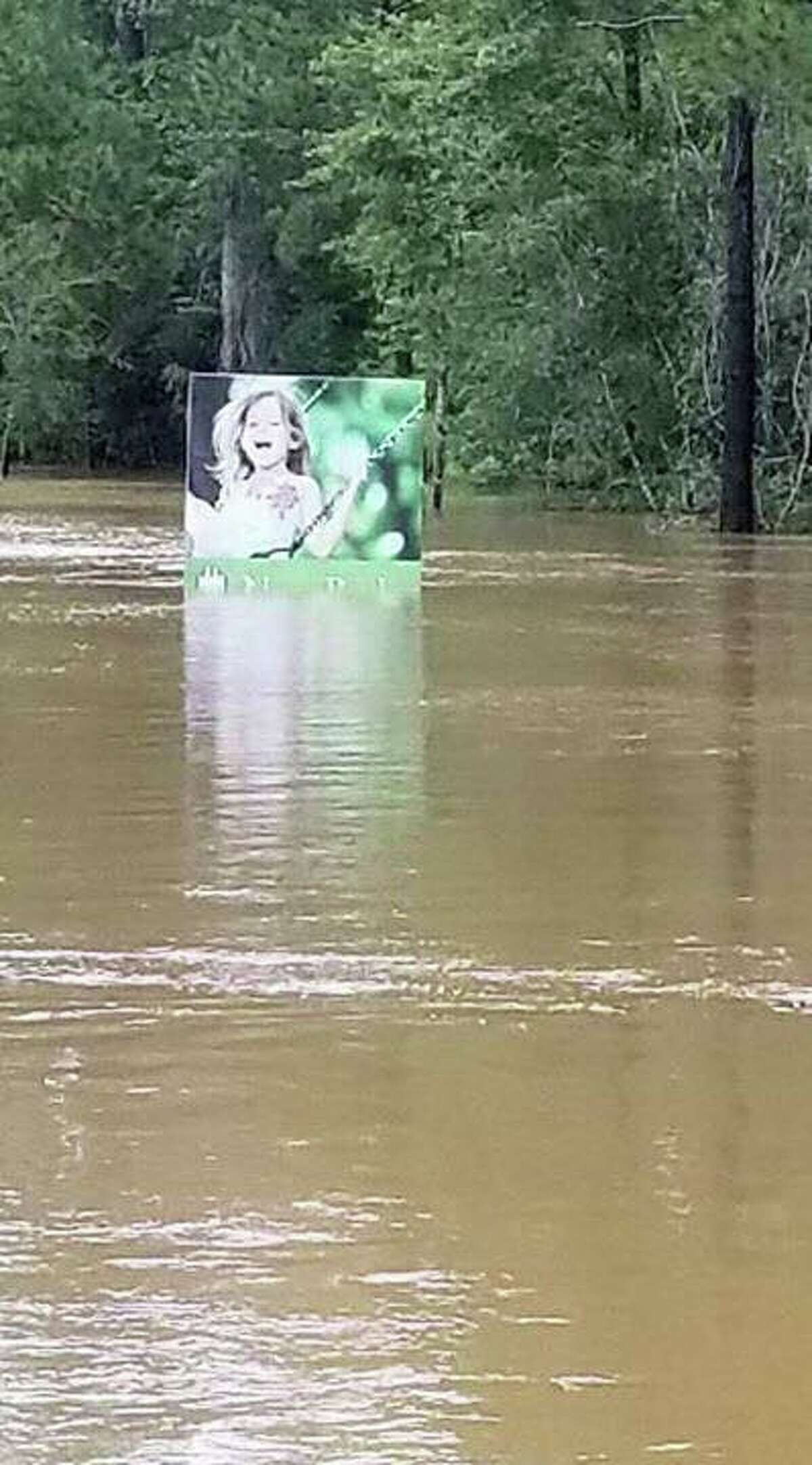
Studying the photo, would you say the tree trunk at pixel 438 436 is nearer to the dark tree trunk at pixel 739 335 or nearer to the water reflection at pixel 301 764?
the dark tree trunk at pixel 739 335

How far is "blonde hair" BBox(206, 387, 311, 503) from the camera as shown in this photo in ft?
72.6

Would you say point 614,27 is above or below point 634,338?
above

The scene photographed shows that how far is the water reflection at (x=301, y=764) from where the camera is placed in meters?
8.55

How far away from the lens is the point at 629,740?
1222cm

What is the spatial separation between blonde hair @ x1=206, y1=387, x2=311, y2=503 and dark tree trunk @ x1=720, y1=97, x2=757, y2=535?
10461 mm

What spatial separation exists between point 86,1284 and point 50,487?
4586cm

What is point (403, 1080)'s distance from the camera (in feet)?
20.5

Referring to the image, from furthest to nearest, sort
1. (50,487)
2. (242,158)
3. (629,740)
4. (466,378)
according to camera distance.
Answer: (242,158) < (50,487) < (466,378) < (629,740)

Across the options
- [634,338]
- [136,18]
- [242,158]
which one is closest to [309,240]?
[242,158]

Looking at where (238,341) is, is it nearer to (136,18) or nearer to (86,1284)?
(136,18)

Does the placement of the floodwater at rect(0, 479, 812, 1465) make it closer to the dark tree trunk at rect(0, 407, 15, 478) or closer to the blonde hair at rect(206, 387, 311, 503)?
the blonde hair at rect(206, 387, 311, 503)

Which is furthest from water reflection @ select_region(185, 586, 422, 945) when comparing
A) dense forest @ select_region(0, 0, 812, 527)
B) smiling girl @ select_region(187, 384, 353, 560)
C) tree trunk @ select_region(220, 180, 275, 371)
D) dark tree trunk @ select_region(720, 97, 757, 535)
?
tree trunk @ select_region(220, 180, 275, 371)

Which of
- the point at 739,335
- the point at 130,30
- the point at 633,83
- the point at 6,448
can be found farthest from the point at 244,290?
the point at 739,335

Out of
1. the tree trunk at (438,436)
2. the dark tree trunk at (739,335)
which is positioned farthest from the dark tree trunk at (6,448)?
the dark tree trunk at (739,335)
